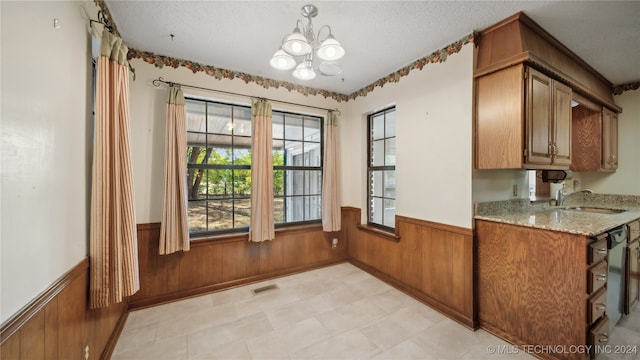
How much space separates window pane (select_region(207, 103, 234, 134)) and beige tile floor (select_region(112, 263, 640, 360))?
75.3 inches

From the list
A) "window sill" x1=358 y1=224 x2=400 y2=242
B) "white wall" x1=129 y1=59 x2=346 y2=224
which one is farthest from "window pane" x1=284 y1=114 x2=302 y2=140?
"window sill" x1=358 y1=224 x2=400 y2=242

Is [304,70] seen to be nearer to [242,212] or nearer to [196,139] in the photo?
[196,139]

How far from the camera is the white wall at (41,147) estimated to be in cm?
91

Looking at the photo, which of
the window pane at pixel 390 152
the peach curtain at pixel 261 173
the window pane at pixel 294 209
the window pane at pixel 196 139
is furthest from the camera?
the window pane at pixel 294 209

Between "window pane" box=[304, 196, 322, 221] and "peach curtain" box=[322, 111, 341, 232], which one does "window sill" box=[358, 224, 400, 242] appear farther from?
"window pane" box=[304, 196, 322, 221]

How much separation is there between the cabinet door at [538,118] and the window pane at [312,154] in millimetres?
2380

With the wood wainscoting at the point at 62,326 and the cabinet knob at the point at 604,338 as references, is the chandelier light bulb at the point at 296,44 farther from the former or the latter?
the cabinet knob at the point at 604,338

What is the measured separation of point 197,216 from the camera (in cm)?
287

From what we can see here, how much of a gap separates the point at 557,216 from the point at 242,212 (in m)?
3.28

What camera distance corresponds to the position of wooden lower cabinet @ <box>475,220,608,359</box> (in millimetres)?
1662

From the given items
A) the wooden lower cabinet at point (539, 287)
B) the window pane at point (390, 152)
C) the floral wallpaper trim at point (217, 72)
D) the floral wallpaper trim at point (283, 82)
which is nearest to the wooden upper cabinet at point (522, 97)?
the floral wallpaper trim at point (283, 82)

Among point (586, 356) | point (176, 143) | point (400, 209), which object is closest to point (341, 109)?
point (400, 209)

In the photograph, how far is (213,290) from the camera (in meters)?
2.80

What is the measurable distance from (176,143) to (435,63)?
274 centimetres
